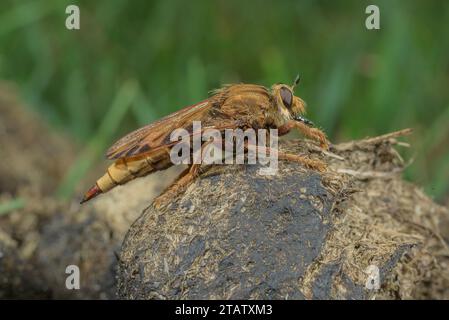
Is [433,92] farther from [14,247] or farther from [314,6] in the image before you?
[14,247]

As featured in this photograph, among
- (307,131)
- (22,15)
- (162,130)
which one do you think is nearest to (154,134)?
(162,130)

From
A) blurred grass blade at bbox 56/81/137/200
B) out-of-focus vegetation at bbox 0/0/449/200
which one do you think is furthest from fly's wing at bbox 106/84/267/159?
out-of-focus vegetation at bbox 0/0/449/200

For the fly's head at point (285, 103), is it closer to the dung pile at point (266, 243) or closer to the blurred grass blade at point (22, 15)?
the dung pile at point (266, 243)

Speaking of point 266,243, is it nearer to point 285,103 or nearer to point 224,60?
point 285,103

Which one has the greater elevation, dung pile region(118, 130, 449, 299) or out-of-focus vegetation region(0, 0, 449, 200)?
out-of-focus vegetation region(0, 0, 449, 200)

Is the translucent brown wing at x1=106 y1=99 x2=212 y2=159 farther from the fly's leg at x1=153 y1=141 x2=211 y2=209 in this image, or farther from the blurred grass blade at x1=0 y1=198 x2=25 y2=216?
the blurred grass blade at x1=0 y1=198 x2=25 y2=216

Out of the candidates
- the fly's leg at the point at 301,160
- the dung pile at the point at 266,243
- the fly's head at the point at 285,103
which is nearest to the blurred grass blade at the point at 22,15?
the fly's head at the point at 285,103
